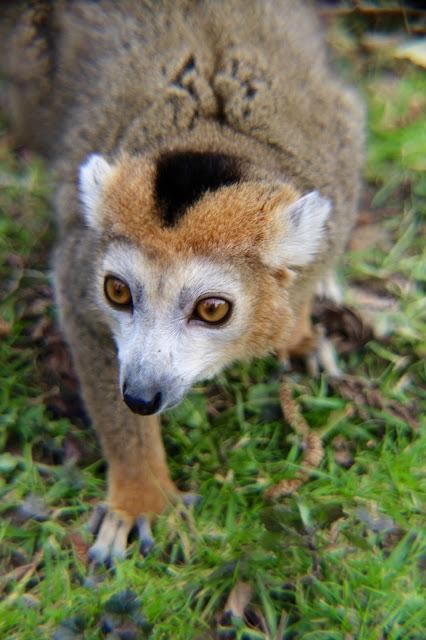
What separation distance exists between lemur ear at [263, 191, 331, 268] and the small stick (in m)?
1.16

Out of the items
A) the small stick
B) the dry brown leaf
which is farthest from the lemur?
the dry brown leaf

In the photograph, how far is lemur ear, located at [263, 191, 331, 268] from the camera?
3711 mm

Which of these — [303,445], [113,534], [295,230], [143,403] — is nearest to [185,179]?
[295,230]

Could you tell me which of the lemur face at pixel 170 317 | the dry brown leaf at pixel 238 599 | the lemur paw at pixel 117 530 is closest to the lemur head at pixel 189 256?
the lemur face at pixel 170 317

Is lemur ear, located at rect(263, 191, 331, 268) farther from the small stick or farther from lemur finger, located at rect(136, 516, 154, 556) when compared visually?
lemur finger, located at rect(136, 516, 154, 556)

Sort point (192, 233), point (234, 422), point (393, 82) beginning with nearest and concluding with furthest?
point (192, 233) < point (234, 422) < point (393, 82)

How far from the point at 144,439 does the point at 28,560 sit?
34.2 inches

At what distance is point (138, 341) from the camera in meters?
3.68

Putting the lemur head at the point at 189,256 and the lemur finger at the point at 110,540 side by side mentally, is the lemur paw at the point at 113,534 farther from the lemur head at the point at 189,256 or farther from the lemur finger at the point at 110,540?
the lemur head at the point at 189,256

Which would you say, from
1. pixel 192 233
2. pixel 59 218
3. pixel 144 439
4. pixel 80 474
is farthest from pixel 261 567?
pixel 59 218

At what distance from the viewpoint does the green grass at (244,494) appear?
3754 millimetres

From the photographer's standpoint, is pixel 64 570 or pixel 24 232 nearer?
pixel 64 570

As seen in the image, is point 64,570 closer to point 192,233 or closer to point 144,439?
point 144,439

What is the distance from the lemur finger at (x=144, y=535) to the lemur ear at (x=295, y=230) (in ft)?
5.12
